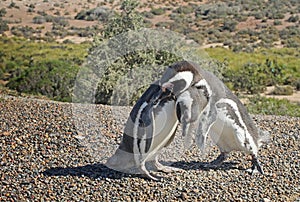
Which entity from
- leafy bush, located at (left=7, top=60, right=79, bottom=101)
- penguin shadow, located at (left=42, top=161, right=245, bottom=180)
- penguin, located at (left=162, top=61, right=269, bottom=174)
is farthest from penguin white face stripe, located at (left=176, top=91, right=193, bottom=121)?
leafy bush, located at (left=7, top=60, right=79, bottom=101)

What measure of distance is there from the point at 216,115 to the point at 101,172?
1.53m

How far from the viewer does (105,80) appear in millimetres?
11109

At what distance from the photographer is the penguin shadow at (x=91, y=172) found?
675 cm

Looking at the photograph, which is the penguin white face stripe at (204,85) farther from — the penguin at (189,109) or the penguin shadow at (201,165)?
the penguin shadow at (201,165)

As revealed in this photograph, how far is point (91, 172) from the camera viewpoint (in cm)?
692

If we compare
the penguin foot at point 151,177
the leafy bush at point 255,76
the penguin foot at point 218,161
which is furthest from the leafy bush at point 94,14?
the penguin foot at point 151,177

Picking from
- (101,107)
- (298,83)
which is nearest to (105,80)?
(101,107)

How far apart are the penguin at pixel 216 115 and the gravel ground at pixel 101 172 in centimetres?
34

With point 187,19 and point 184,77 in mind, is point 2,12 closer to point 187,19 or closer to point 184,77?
point 187,19

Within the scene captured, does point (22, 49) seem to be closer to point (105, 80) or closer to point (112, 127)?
point (105, 80)

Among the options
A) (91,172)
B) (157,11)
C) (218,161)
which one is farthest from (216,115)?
(157,11)

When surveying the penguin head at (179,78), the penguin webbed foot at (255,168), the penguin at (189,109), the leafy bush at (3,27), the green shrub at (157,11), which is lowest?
the green shrub at (157,11)

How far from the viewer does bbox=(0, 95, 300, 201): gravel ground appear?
647cm

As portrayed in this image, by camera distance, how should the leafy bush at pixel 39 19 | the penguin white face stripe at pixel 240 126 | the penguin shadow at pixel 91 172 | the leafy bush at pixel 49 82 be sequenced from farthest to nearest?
the leafy bush at pixel 39 19, the leafy bush at pixel 49 82, the penguin shadow at pixel 91 172, the penguin white face stripe at pixel 240 126
